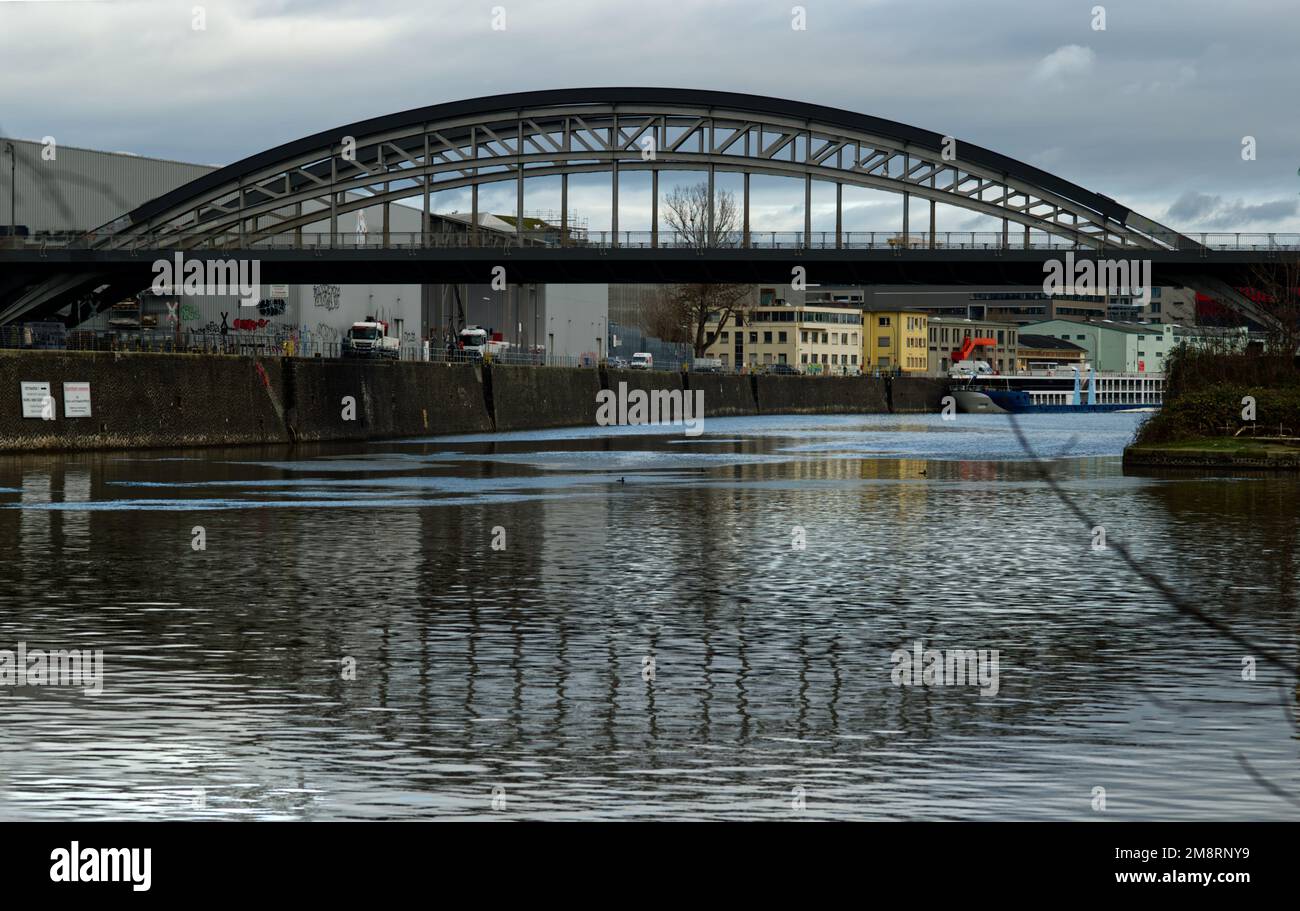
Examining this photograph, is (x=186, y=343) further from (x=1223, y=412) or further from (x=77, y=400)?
(x=1223, y=412)

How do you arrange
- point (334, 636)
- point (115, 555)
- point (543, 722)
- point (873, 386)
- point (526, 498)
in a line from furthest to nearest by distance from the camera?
point (873, 386), point (526, 498), point (115, 555), point (334, 636), point (543, 722)

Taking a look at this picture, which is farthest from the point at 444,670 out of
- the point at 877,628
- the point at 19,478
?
the point at 19,478

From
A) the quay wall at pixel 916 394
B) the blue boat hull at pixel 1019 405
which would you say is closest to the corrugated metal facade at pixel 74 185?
the quay wall at pixel 916 394

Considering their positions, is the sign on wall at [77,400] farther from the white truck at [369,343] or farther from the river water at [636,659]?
the white truck at [369,343]

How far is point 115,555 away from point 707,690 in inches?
545

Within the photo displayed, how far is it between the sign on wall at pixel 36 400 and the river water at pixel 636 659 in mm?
14487

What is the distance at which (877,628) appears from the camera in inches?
750

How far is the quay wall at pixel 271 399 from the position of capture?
53281 millimetres

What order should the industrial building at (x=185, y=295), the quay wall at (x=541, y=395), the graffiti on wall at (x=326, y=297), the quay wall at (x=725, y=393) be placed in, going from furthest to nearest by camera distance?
1. the quay wall at (x=725, y=393)
2. the graffiti on wall at (x=326, y=297)
3. the industrial building at (x=185, y=295)
4. the quay wall at (x=541, y=395)

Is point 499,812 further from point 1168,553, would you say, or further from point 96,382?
point 96,382

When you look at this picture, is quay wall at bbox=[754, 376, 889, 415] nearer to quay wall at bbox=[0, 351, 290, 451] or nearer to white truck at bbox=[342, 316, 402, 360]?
white truck at bbox=[342, 316, 402, 360]

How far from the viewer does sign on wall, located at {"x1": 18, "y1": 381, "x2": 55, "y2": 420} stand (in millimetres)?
51906

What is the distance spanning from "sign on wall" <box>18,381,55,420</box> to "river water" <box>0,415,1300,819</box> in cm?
1449
